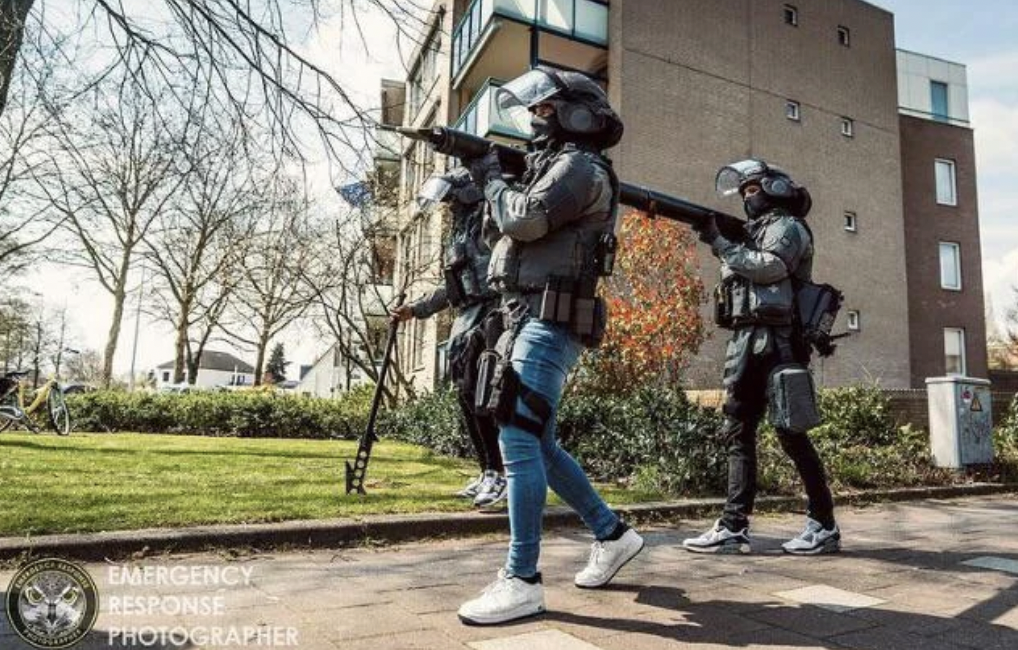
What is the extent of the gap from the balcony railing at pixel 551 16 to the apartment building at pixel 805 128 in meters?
0.04

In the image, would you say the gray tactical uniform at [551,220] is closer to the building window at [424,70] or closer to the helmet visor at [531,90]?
the helmet visor at [531,90]

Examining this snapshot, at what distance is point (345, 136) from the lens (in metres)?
5.26

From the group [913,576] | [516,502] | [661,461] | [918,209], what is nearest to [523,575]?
[516,502]

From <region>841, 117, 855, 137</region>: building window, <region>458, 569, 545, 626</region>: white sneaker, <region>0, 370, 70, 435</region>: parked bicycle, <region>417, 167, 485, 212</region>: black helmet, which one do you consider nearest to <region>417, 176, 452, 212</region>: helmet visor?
<region>417, 167, 485, 212</region>: black helmet

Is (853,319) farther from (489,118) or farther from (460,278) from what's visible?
(460,278)

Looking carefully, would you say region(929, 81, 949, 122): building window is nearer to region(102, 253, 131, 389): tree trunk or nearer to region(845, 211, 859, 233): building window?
region(845, 211, 859, 233): building window

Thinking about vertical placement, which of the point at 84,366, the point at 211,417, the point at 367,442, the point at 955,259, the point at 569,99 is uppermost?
the point at 955,259

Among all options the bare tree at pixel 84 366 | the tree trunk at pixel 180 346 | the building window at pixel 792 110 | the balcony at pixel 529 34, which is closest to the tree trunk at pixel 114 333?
the tree trunk at pixel 180 346

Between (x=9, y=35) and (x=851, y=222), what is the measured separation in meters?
20.9

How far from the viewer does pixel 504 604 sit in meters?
2.72

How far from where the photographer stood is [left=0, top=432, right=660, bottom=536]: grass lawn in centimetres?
424

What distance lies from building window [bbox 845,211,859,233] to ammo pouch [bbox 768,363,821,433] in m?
18.9

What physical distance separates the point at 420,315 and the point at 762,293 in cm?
250

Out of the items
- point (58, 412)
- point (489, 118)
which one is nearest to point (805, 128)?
point (489, 118)
